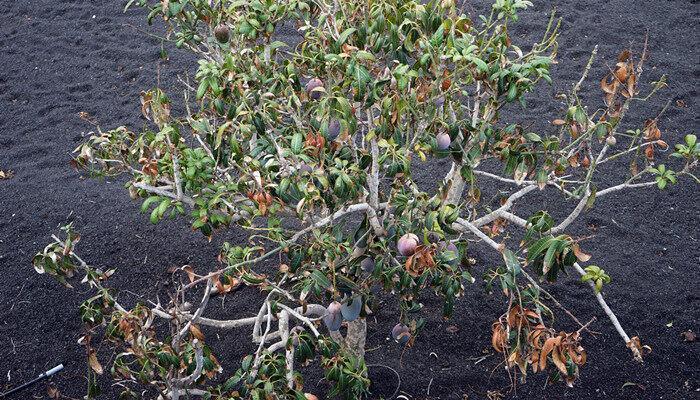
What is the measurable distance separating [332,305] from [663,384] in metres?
1.58

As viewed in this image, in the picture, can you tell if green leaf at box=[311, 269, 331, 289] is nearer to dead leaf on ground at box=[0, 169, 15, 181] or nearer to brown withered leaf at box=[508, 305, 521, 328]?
brown withered leaf at box=[508, 305, 521, 328]

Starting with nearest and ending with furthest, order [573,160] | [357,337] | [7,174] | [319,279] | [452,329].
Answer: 1. [319,279]
2. [573,160]
3. [357,337]
4. [452,329]
5. [7,174]

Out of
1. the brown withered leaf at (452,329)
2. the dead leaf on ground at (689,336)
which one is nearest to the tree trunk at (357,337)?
the brown withered leaf at (452,329)

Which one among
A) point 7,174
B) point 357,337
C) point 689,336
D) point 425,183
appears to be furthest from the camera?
point 7,174

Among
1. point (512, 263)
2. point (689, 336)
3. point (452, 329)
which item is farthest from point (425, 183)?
point (512, 263)

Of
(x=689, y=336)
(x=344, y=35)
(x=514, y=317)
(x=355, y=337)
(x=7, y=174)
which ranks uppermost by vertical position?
(x=344, y=35)

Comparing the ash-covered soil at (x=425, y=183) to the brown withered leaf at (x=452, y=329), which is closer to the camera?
the ash-covered soil at (x=425, y=183)

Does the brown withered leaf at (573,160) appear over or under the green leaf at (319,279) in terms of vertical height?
over

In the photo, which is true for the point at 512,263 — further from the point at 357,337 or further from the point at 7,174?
→ the point at 7,174

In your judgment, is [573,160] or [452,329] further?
[452,329]

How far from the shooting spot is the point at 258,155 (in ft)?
8.04

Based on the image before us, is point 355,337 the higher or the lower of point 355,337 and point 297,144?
the lower

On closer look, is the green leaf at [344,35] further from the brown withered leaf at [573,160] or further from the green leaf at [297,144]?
the brown withered leaf at [573,160]

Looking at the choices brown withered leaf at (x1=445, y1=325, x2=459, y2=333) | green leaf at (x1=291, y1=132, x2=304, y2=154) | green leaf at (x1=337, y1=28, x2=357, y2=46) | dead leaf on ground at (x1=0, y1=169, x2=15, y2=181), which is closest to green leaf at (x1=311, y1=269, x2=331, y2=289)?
green leaf at (x1=291, y1=132, x2=304, y2=154)
